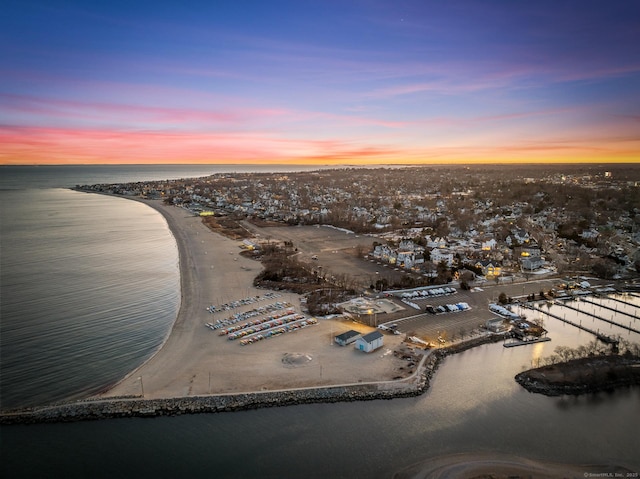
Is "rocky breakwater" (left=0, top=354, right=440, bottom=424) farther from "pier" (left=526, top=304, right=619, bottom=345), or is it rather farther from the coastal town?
"pier" (left=526, top=304, right=619, bottom=345)

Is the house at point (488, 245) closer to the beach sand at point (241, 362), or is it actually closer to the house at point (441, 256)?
the house at point (441, 256)

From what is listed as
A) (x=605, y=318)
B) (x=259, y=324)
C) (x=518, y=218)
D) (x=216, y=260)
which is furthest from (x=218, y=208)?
(x=605, y=318)

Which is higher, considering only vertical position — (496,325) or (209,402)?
(496,325)

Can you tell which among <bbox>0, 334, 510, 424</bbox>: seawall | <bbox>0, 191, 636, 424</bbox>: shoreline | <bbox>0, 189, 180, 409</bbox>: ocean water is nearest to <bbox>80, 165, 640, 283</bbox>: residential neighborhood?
<bbox>0, 189, 180, 409</bbox>: ocean water

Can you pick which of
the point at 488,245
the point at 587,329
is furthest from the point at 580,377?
the point at 488,245

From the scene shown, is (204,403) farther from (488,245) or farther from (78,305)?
(488,245)

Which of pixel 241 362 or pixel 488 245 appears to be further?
pixel 488 245
